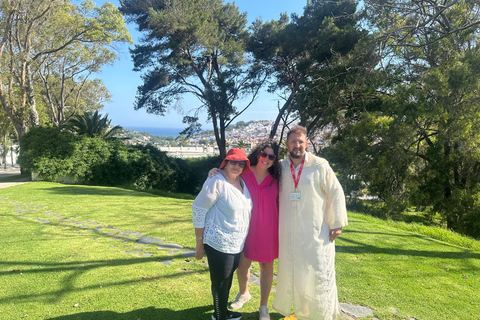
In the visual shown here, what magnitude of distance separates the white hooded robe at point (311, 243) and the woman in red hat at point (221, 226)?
15.0 inches

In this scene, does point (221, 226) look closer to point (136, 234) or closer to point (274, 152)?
point (274, 152)

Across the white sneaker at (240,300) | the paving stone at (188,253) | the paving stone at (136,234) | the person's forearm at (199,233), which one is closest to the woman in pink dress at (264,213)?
the white sneaker at (240,300)

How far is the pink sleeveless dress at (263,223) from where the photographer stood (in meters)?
2.50

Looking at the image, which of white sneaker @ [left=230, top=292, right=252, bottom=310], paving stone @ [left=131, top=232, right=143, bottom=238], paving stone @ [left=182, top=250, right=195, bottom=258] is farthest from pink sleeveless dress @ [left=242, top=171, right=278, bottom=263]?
paving stone @ [left=131, top=232, right=143, bottom=238]

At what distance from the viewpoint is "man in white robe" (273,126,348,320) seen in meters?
2.36

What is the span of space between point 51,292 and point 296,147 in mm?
2806

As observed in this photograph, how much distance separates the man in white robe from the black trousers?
0.44 metres

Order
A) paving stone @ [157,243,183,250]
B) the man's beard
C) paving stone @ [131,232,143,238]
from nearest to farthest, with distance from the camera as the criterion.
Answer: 1. the man's beard
2. paving stone @ [157,243,183,250]
3. paving stone @ [131,232,143,238]

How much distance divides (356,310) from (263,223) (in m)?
1.32

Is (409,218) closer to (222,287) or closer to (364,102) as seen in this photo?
(364,102)

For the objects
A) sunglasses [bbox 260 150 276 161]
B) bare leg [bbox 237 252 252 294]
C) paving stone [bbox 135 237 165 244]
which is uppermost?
sunglasses [bbox 260 150 276 161]

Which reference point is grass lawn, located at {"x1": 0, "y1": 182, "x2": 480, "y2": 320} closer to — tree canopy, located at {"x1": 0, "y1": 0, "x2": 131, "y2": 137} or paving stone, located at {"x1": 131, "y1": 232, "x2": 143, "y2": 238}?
paving stone, located at {"x1": 131, "y1": 232, "x2": 143, "y2": 238}

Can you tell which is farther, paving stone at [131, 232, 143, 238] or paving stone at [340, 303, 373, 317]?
paving stone at [131, 232, 143, 238]

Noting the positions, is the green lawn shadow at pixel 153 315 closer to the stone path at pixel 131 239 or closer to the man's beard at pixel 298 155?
the stone path at pixel 131 239
